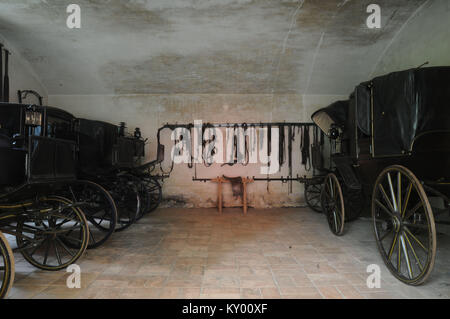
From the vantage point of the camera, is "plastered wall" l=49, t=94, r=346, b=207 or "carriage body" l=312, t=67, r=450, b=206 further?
"plastered wall" l=49, t=94, r=346, b=207

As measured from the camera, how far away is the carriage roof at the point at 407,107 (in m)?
2.31

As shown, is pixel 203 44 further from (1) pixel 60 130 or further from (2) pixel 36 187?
(2) pixel 36 187

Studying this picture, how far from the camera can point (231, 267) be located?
2822 mm

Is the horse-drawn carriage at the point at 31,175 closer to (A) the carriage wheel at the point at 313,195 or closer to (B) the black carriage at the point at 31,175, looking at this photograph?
(B) the black carriage at the point at 31,175

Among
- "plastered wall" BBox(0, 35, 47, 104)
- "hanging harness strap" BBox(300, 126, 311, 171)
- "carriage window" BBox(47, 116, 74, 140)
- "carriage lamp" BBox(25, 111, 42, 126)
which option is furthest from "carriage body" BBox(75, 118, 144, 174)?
"hanging harness strap" BBox(300, 126, 311, 171)

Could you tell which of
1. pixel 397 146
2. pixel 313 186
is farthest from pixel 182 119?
pixel 397 146

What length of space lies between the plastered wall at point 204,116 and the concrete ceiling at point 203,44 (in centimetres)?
24

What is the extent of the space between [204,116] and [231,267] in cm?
458

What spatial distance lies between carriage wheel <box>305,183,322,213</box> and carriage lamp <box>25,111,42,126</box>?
5253mm

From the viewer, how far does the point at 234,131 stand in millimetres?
6680

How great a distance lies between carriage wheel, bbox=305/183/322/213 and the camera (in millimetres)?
6164

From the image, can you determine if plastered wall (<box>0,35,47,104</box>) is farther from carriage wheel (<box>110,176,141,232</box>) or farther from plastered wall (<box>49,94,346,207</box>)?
carriage wheel (<box>110,176,141,232</box>)

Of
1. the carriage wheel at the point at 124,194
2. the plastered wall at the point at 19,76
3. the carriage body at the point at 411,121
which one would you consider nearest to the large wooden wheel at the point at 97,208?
the carriage wheel at the point at 124,194

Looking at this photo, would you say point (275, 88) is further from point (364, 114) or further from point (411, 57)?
point (364, 114)
